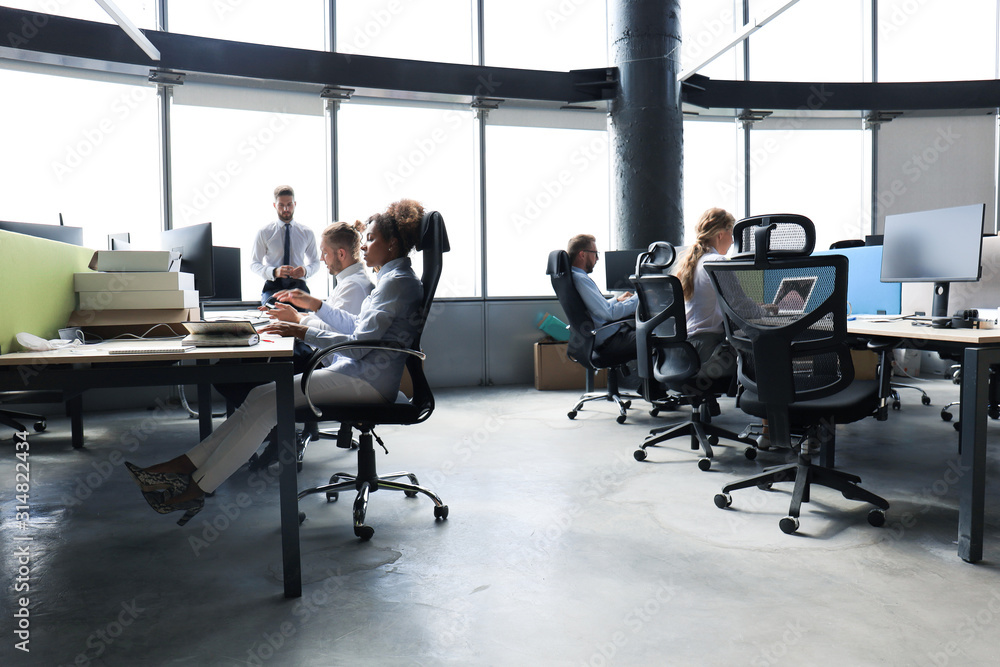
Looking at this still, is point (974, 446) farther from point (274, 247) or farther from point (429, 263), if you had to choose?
point (274, 247)

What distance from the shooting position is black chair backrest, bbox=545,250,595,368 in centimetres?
468

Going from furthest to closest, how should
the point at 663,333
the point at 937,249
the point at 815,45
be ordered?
the point at 815,45, the point at 663,333, the point at 937,249

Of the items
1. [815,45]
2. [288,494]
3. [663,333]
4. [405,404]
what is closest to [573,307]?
[663,333]

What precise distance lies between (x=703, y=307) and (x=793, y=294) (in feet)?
4.07

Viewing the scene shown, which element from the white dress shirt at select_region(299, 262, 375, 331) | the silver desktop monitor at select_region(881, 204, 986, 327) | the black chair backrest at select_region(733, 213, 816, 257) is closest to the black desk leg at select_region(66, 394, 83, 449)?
the white dress shirt at select_region(299, 262, 375, 331)

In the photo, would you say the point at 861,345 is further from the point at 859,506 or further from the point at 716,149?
the point at 716,149

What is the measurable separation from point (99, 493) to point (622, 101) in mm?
5186

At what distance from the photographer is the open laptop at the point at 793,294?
94.7 inches

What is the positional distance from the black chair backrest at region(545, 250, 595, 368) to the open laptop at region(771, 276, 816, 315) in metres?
2.27

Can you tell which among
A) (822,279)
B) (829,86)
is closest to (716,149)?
(829,86)

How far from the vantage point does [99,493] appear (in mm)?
3139

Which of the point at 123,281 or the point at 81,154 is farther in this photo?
the point at 81,154

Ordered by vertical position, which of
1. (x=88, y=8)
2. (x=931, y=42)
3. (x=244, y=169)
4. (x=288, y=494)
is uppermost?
(x=931, y=42)

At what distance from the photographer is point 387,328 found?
8.30 ft
